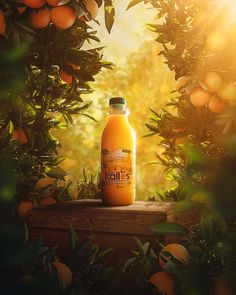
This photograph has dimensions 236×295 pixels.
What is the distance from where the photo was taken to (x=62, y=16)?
132 centimetres

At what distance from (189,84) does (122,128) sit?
511 mm

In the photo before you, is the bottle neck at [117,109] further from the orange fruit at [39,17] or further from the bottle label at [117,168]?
the orange fruit at [39,17]

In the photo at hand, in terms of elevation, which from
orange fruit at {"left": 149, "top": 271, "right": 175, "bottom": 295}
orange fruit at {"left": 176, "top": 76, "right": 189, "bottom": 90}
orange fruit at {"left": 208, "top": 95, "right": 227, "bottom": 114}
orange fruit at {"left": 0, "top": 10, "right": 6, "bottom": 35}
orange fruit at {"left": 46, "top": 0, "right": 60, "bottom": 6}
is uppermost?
orange fruit at {"left": 46, "top": 0, "right": 60, "bottom": 6}

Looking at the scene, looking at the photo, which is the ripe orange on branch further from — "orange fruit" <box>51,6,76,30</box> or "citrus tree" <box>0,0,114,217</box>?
"orange fruit" <box>51,6,76,30</box>

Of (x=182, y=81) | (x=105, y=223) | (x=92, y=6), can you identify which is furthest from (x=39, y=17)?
(x=105, y=223)

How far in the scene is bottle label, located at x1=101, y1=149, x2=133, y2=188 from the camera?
1651 millimetres

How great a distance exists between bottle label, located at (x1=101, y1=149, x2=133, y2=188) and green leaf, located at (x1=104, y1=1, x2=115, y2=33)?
53cm

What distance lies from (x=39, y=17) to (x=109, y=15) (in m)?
0.23

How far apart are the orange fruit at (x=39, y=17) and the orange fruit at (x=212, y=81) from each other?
1.83 ft

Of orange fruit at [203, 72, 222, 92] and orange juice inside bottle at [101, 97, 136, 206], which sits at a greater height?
orange fruit at [203, 72, 222, 92]

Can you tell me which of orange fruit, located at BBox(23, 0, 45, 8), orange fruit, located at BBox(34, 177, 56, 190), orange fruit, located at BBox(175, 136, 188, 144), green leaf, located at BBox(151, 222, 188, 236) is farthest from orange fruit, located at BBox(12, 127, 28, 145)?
green leaf, located at BBox(151, 222, 188, 236)

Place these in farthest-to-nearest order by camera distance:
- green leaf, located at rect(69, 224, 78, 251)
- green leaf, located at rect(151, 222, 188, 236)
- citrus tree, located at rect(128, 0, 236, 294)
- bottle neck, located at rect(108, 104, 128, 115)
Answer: bottle neck, located at rect(108, 104, 128, 115)
green leaf, located at rect(69, 224, 78, 251)
green leaf, located at rect(151, 222, 188, 236)
citrus tree, located at rect(128, 0, 236, 294)

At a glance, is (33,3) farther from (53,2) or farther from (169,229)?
(169,229)

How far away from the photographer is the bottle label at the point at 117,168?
5.42 feet
